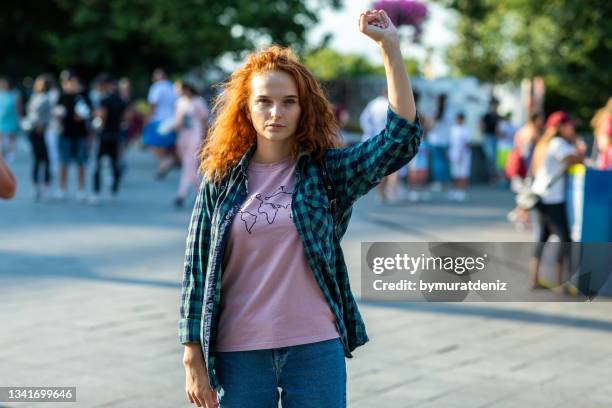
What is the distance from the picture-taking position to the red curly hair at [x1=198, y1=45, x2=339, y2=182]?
2.99 meters

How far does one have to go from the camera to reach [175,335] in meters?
6.51

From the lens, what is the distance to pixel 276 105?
2.96m

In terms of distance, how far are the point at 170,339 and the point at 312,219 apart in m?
3.71

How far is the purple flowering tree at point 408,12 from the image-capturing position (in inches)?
787

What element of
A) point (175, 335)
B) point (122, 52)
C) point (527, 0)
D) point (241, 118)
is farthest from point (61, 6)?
point (241, 118)

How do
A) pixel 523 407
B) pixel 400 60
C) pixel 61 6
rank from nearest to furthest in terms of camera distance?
pixel 400 60 → pixel 523 407 → pixel 61 6

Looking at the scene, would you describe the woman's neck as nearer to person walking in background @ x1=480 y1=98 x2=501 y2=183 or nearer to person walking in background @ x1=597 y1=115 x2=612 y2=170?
person walking in background @ x1=597 y1=115 x2=612 y2=170

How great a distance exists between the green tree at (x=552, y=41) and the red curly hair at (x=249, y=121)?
16660mm

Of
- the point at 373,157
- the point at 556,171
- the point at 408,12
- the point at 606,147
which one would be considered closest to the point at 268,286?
the point at 373,157

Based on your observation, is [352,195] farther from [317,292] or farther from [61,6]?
[61,6]

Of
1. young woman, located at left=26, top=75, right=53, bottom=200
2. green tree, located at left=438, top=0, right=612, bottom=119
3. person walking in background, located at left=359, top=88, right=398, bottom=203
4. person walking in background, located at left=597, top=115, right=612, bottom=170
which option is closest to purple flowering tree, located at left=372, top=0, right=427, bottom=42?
green tree, located at left=438, top=0, right=612, bottom=119

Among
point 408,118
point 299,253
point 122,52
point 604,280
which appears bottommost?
point 604,280

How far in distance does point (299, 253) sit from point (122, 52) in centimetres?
3000

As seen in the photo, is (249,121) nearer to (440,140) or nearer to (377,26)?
(377,26)
